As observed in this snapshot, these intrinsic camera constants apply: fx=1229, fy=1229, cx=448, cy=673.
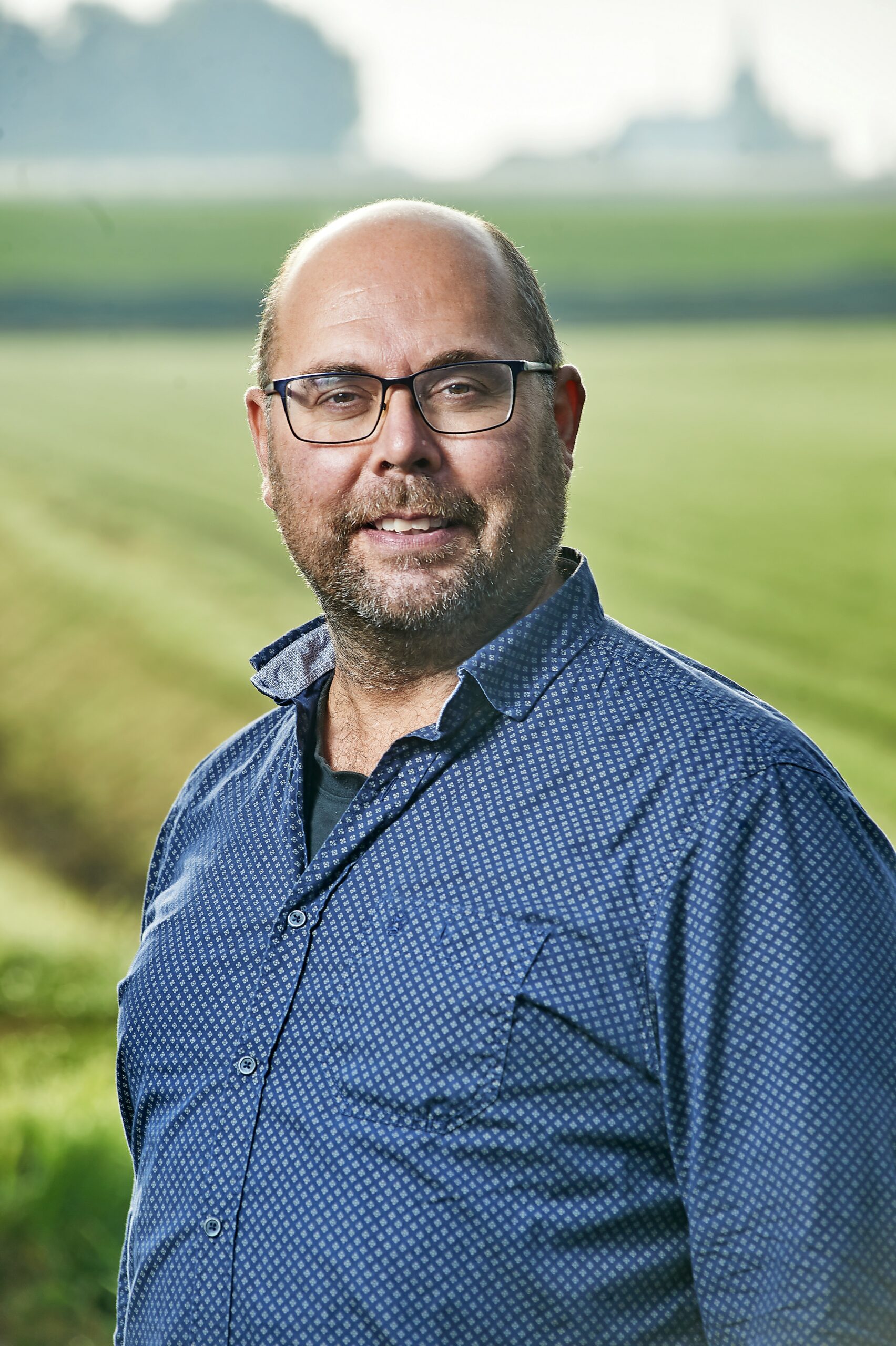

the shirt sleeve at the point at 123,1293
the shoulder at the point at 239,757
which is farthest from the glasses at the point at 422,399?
the shirt sleeve at the point at 123,1293

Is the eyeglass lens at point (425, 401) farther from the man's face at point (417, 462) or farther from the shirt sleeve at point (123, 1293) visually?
the shirt sleeve at point (123, 1293)

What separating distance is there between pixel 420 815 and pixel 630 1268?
1.34 feet

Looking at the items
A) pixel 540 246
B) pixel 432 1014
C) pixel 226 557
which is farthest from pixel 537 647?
pixel 540 246

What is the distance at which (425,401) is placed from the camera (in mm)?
1210

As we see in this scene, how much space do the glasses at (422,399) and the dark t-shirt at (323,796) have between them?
35 cm

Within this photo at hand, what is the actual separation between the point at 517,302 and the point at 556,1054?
0.75m

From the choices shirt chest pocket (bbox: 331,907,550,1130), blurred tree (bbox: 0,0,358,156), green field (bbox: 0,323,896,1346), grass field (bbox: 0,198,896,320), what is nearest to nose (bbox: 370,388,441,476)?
shirt chest pocket (bbox: 331,907,550,1130)

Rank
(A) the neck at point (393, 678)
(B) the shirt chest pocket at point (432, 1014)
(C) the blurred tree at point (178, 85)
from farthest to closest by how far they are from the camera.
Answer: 1. (C) the blurred tree at point (178, 85)
2. (A) the neck at point (393, 678)
3. (B) the shirt chest pocket at point (432, 1014)

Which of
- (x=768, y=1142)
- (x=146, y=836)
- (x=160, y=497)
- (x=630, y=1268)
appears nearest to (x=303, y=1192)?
(x=630, y=1268)

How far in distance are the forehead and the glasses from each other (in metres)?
0.01

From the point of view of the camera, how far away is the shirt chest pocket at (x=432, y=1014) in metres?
1.00

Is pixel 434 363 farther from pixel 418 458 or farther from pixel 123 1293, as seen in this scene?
pixel 123 1293

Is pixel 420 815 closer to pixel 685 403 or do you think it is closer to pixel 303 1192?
pixel 303 1192

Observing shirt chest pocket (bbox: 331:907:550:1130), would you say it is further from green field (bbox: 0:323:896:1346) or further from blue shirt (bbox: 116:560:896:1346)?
green field (bbox: 0:323:896:1346)
